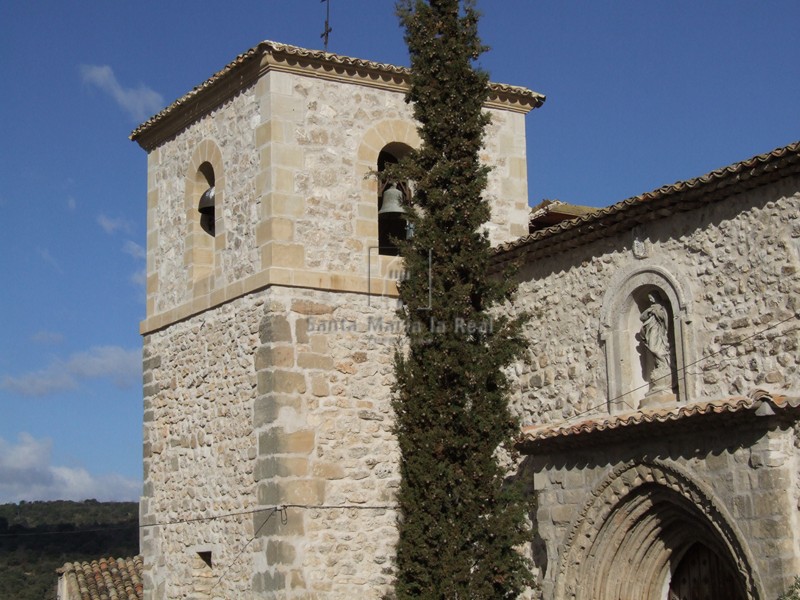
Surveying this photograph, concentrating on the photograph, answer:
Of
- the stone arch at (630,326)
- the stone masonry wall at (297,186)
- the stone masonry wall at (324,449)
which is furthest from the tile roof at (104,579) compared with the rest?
the stone arch at (630,326)

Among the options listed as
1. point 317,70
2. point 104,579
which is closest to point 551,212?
point 317,70

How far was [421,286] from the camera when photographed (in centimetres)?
1180

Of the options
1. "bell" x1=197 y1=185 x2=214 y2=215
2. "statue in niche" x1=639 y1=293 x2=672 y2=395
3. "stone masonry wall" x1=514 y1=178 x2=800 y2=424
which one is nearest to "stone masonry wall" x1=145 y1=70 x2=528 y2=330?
"bell" x1=197 y1=185 x2=214 y2=215

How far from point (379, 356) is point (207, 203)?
2836 mm

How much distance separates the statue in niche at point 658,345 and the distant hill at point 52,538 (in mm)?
15902

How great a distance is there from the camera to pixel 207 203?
14648mm

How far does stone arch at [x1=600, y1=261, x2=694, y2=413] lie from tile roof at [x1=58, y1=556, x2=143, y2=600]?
26.6ft

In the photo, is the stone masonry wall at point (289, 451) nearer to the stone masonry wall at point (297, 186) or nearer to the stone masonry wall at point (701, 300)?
the stone masonry wall at point (297, 186)

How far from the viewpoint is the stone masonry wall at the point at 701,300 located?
33.7ft

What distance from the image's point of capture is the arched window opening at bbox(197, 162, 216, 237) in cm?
1471

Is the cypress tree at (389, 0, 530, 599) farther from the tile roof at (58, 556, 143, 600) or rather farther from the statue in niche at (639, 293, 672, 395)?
the tile roof at (58, 556, 143, 600)

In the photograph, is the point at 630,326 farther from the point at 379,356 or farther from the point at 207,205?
the point at 207,205

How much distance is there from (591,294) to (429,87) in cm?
257

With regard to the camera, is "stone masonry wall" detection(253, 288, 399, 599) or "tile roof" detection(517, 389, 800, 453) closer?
"tile roof" detection(517, 389, 800, 453)
